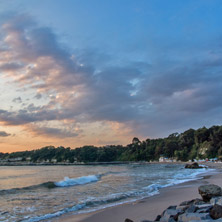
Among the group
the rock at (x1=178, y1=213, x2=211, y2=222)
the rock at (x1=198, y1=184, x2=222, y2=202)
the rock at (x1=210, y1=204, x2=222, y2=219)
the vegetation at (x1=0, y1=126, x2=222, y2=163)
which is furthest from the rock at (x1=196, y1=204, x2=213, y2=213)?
the vegetation at (x1=0, y1=126, x2=222, y2=163)

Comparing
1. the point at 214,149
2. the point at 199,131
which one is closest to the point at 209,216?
the point at 214,149

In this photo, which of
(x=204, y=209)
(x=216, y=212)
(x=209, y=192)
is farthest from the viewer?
(x=209, y=192)

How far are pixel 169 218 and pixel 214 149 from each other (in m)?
111

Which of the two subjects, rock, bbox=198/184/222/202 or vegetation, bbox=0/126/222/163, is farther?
vegetation, bbox=0/126/222/163

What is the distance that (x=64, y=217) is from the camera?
9516 mm

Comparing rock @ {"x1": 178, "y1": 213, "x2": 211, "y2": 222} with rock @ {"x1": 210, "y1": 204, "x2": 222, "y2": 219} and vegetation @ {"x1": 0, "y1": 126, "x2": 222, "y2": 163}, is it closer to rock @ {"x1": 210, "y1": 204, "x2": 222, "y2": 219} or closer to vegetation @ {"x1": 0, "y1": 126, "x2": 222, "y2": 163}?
rock @ {"x1": 210, "y1": 204, "x2": 222, "y2": 219}

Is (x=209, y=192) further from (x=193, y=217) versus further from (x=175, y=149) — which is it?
(x=175, y=149)

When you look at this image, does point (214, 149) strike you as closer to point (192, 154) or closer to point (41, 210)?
point (192, 154)

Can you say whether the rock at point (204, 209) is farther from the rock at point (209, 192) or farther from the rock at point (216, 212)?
the rock at point (209, 192)

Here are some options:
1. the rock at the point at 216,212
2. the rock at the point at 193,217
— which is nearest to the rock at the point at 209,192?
the rock at the point at 216,212

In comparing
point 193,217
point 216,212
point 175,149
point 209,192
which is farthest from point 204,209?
point 175,149

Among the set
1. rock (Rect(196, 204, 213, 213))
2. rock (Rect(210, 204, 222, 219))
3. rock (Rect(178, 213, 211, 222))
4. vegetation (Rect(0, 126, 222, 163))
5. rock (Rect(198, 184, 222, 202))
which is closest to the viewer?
rock (Rect(178, 213, 211, 222))

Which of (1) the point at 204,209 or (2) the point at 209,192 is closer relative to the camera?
(1) the point at 204,209

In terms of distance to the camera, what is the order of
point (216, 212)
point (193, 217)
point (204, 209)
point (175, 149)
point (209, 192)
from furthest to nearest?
1. point (175, 149)
2. point (209, 192)
3. point (204, 209)
4. point (216, 212)
5. point (193, 217)
